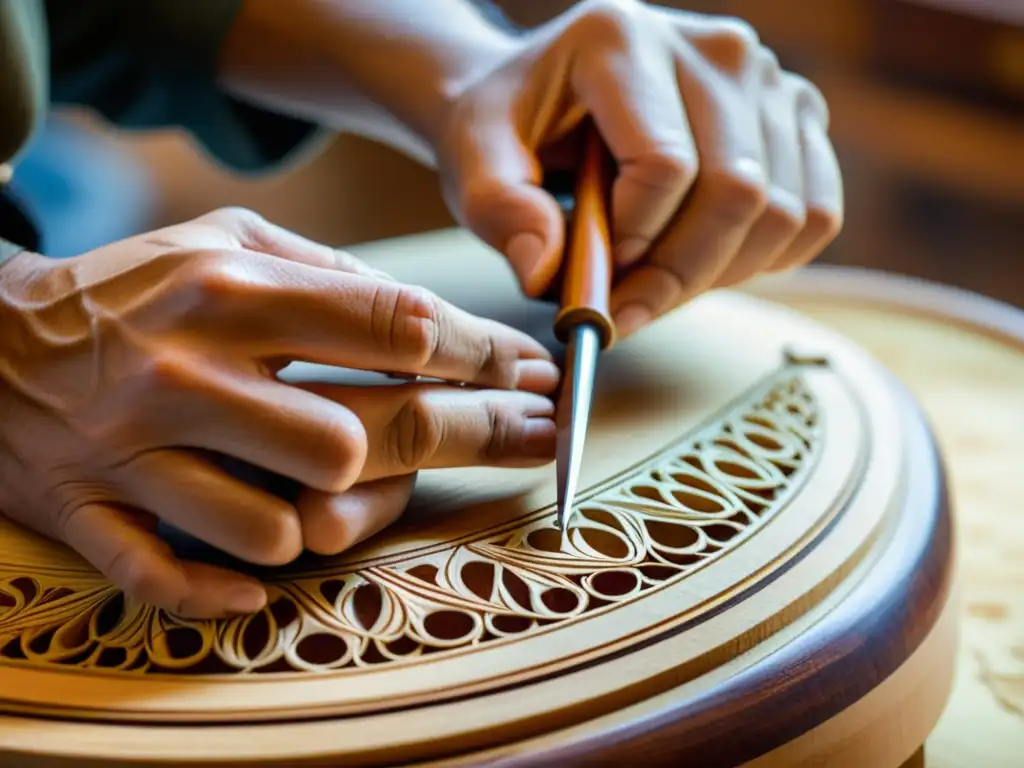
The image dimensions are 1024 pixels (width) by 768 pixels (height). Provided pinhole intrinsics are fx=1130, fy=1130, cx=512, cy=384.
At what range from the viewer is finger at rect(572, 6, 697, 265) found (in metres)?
0.64

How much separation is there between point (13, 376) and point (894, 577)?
421mm

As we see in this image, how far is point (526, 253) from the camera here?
2.10 ft

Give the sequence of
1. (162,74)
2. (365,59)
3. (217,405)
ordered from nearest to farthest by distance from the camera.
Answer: (217,405) < (365,59) < (162,74)

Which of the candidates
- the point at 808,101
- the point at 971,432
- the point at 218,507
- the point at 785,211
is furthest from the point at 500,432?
the point at 971,432

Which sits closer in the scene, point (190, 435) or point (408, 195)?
point (190, 435)

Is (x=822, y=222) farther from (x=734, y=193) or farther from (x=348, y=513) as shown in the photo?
(x=348, y=513)

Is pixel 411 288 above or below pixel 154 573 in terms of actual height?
above

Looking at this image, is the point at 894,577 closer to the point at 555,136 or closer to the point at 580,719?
the point at 580,719

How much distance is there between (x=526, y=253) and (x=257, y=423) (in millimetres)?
228

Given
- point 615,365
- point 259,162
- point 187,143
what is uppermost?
point 615,365

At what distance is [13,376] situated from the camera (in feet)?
1.70

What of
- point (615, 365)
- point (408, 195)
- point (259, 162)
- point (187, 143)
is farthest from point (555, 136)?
point (187, 143)

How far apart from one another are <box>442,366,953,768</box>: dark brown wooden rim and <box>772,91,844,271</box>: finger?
0.65 feet

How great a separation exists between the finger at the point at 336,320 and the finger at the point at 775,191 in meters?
0.25
